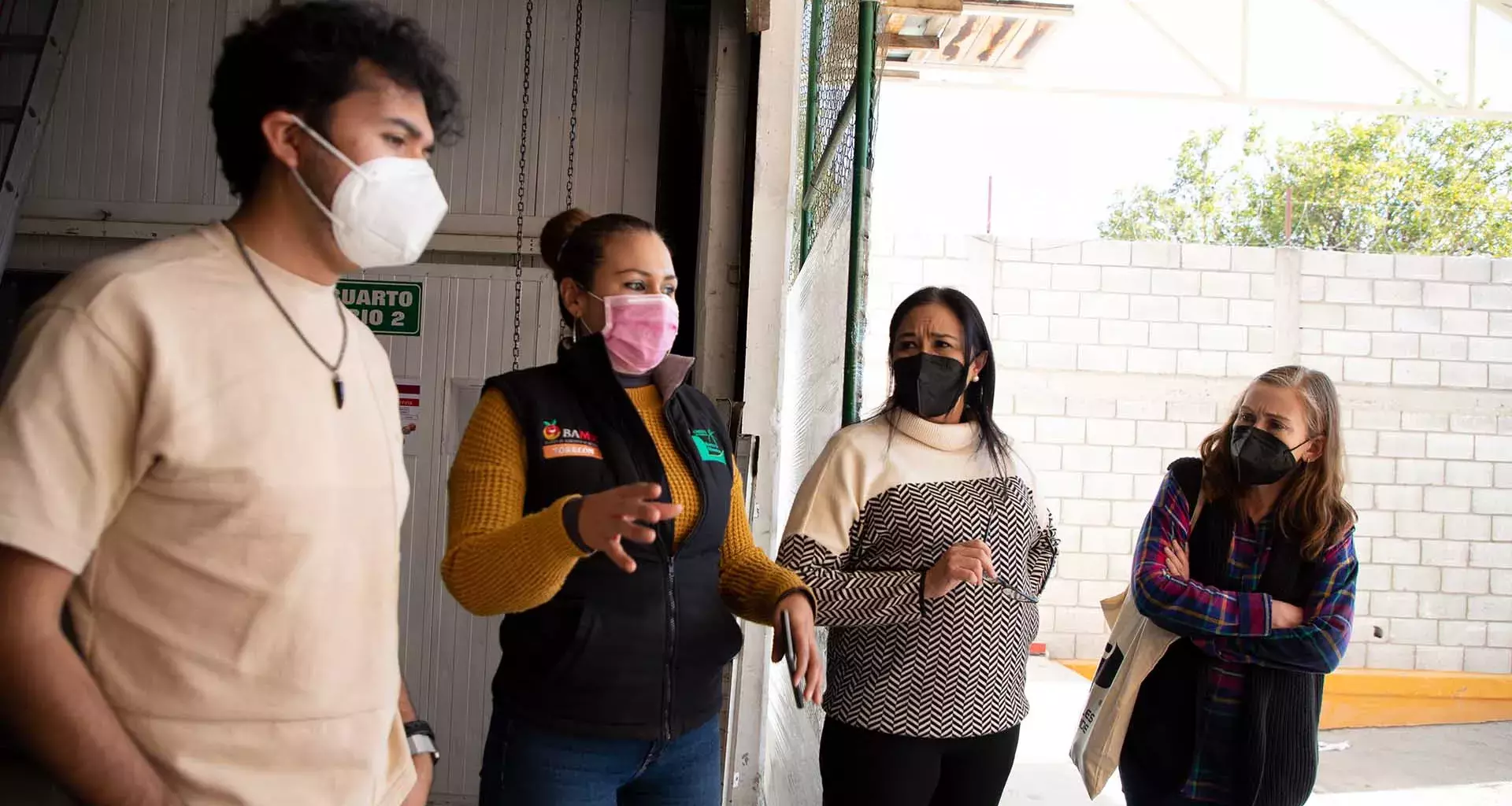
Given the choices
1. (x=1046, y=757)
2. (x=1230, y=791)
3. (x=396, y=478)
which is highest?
(x=396, y=478)

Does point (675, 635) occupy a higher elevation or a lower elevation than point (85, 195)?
lower

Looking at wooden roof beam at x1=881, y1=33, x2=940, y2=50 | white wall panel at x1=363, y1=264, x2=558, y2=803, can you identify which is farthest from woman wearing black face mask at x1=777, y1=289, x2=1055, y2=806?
wooden roof beam at x1=881, y1=33, x2=940, y2=50

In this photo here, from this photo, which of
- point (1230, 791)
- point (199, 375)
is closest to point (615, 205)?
point (1230, 791)

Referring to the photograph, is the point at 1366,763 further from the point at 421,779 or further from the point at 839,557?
the point at 421,779

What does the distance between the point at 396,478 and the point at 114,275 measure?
1.27 feet

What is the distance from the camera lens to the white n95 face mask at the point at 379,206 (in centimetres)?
115

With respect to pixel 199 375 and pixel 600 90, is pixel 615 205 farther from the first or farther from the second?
pixel 199 375

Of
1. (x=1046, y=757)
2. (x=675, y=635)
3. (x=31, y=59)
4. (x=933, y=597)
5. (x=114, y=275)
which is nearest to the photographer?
(x=114, y=275)

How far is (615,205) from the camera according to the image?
415cm

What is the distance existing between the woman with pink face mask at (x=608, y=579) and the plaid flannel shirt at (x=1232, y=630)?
90 cm

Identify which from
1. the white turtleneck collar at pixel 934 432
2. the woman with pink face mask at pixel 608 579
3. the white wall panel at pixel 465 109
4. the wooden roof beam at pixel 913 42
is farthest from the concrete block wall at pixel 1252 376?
the woman with pink face mask at pixel 608 579

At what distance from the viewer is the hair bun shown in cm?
195

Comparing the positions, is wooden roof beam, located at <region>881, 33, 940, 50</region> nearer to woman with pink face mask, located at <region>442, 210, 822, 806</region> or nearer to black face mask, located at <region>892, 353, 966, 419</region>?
black face mask, located at <region>892, 353, 966, 419</region>

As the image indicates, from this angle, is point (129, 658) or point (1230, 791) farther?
point (1230, 791)
